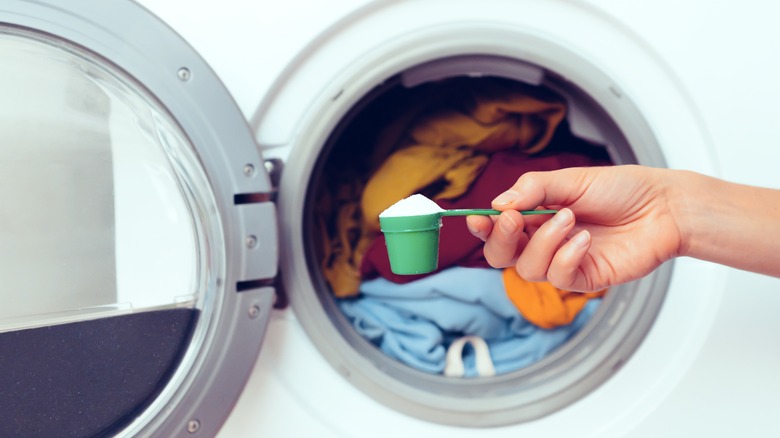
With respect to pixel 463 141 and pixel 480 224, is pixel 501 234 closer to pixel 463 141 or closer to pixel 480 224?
pixel 480 224

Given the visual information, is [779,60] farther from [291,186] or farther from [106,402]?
[106,402]

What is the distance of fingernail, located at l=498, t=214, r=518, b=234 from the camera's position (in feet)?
1.70

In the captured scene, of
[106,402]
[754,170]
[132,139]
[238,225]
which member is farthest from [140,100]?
[754,170]

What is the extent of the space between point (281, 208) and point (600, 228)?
1.11 ft

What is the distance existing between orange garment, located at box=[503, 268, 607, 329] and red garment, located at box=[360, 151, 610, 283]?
56mm

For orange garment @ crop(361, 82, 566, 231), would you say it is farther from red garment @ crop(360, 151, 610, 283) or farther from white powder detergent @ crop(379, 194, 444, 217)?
white powder detergent @ crop(379, 194, 444, 217)

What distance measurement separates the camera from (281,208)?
0.70 metres

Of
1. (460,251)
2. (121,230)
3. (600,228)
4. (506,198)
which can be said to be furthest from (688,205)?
(121,230)

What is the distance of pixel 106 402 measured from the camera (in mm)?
614

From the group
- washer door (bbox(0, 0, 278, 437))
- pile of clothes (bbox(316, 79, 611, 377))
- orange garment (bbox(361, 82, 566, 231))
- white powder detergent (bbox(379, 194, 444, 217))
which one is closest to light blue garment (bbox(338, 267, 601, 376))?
pile of clothes (bbox(316, 79, 611, 377))

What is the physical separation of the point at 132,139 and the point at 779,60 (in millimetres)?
661

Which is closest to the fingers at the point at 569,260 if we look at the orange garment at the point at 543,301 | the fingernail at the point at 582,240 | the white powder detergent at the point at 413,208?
the fingernail at the point at 582,240

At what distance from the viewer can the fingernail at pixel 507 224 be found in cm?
52

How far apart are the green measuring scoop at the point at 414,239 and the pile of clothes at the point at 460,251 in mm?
319
